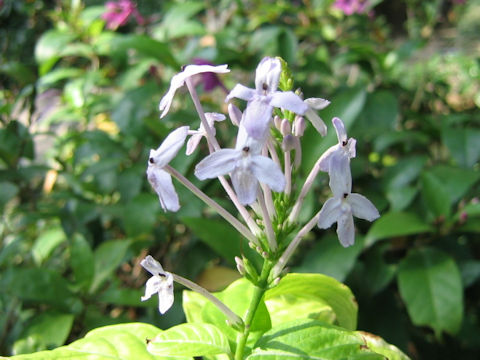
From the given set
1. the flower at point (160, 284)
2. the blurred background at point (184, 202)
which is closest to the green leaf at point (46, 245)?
the blurred background at point (184, 202)

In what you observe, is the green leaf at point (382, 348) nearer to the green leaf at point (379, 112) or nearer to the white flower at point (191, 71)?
the white flower at point (191, 71)

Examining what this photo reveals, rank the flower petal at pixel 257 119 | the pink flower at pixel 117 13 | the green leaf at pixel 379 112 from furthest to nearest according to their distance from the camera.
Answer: the pink flower at pixel 117 13 → the green leaf at pixel 379 112 → the flower petal at pixel 257 119

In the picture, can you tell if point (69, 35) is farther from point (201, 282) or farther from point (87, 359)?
point (87, 359)

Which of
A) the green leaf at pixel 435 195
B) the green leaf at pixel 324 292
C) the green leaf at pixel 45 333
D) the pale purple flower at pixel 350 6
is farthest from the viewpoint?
the pale purple flower at pixel 350 6

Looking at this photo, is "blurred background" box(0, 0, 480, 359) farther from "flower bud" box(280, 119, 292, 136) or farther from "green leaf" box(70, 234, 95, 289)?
"flower bud" box(280, 119, 292, 136)

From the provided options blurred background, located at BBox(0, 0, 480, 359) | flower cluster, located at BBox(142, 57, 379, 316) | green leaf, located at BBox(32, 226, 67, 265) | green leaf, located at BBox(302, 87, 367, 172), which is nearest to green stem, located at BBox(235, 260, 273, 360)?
flower cluster, located at BBox(142, 57, 379, 316)

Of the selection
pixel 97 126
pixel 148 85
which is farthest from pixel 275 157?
pixel 97 126

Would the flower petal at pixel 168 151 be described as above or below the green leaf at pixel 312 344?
above
